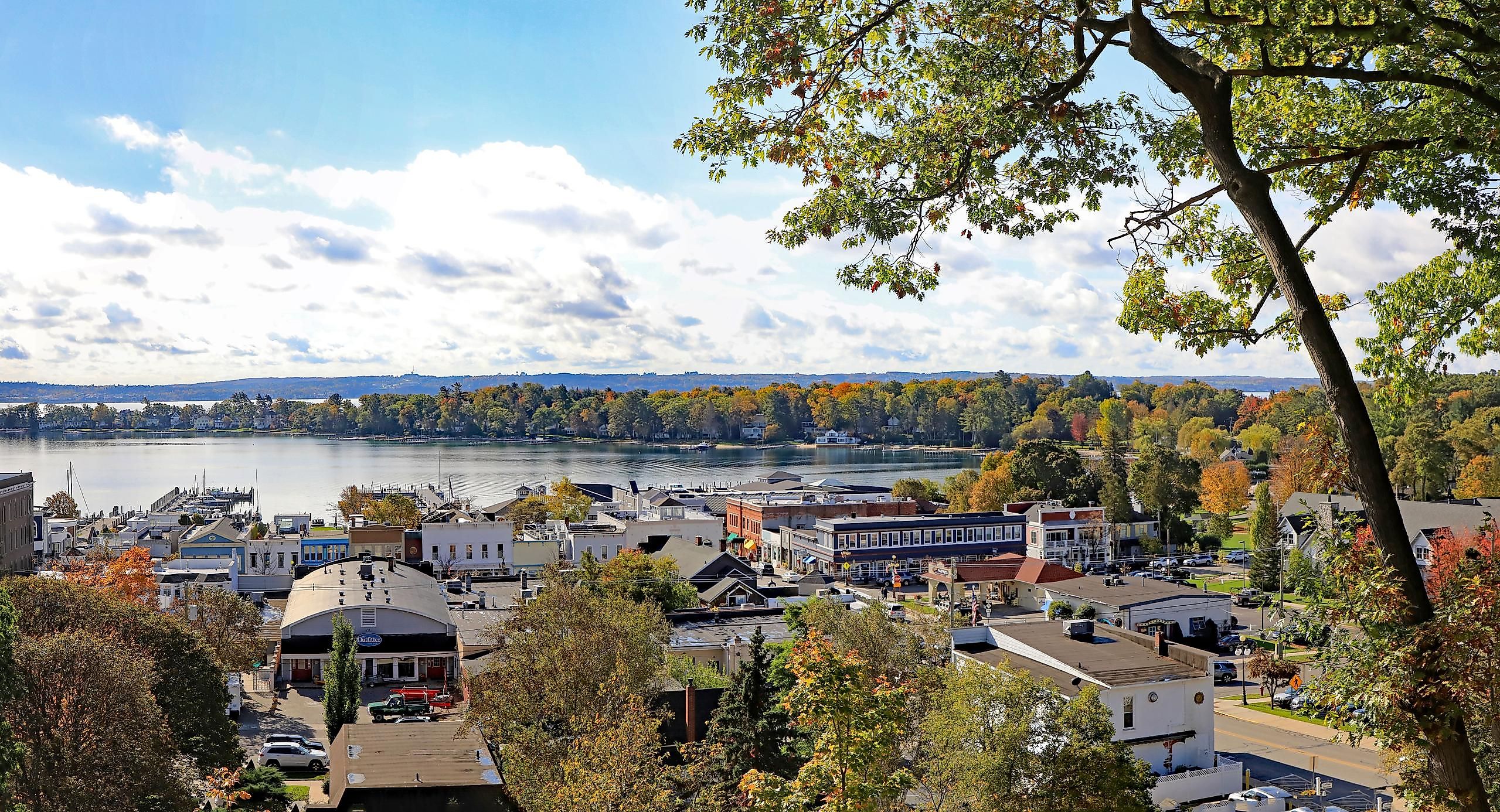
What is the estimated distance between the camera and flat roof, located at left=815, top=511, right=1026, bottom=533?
1788 inches

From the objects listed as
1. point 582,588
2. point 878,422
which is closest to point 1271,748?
point 582,588

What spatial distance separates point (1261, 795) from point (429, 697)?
1817 cm

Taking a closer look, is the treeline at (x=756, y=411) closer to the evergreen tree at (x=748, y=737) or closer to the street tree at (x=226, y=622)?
the street tree at (x=226, y=622)

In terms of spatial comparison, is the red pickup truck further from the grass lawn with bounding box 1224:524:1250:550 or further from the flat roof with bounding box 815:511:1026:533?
the grass lawn with bounding box 1224:524:1250:550

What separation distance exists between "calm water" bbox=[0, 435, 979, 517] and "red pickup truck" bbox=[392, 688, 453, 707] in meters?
46.5

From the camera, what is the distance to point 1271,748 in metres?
21.9

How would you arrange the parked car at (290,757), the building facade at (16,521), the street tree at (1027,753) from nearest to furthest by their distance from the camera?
the street tree at (1027,753) < the parked car at (290,757) < the building facade at (16,521)

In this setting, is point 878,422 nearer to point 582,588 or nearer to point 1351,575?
point 582,588

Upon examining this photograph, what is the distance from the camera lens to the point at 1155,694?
19.0 meters

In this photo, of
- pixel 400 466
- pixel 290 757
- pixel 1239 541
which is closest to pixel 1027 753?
pixel 290 757

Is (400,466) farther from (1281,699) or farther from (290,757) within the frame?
(1281,699)

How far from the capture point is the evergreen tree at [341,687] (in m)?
21.0

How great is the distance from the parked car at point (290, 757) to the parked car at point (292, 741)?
0.26 ft

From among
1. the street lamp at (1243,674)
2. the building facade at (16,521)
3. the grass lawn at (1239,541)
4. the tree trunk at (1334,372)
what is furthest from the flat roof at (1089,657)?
the grass lawn at (1239,541)
